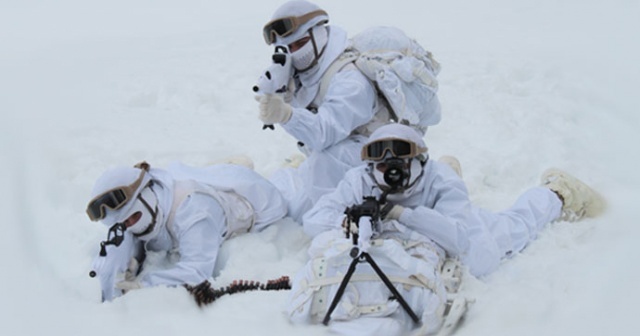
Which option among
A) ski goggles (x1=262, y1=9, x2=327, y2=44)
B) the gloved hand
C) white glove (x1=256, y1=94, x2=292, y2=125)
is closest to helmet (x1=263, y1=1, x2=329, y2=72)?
ski goggles (x1=262, y1=9, x2=327, y2=44)

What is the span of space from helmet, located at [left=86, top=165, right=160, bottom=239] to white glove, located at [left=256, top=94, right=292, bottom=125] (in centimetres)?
71

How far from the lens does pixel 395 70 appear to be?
460 centimetres

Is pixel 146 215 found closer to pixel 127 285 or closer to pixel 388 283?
pixel 127 285

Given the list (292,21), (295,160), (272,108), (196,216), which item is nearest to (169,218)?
(196,216)

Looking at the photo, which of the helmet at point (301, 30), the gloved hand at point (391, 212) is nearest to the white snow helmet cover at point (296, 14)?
the helmet at point (301, 30)

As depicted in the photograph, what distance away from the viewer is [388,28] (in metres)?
4.84

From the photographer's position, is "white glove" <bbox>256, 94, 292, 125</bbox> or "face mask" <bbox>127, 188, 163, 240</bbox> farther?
"white glove" <bbox>256, 94, 292, 125</bbox>

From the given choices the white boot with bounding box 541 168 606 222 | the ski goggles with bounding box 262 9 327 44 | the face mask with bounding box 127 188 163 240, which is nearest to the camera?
the face mask with bounding box 127 188 163 240

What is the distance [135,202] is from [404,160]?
1.37m

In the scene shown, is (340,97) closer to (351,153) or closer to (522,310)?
(351,153)

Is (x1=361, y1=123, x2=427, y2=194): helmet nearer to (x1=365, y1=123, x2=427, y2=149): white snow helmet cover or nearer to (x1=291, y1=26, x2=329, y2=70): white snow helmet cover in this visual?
(x1=365, y1=123, x2=427, y2=149): white snow helmet cover

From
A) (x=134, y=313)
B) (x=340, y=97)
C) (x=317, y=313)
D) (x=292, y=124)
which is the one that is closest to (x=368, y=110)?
(x=340, y=97)

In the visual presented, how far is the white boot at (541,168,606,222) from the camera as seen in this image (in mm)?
4832

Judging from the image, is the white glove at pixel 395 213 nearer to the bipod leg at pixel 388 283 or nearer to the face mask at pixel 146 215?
the bipod leg at pixel 388 283
